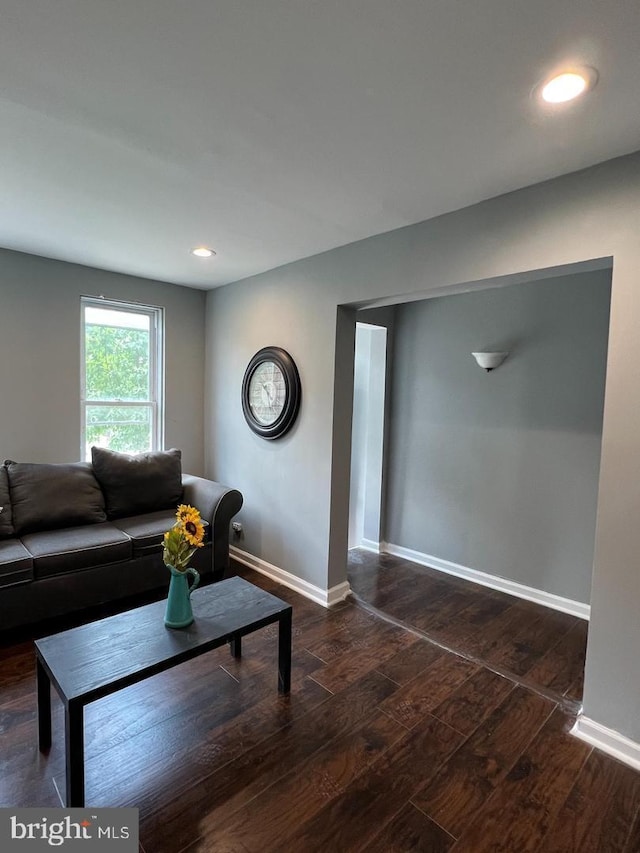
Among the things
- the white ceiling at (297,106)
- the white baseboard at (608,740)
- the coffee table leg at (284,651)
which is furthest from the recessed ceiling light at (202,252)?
the white baseboard at (608,740)

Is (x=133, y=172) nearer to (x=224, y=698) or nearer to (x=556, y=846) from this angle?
(x=224, y=698)

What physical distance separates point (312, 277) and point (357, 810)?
2.89 metres

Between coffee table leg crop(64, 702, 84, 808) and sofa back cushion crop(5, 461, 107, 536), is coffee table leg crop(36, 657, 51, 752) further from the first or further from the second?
sofa back cushion crop(5, 461, 107, 536)

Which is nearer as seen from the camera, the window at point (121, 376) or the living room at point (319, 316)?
the living room at point (319, 316)

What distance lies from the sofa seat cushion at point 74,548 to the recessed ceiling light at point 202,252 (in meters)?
2.01

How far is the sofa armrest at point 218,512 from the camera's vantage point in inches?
130

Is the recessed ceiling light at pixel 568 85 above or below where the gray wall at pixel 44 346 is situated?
above

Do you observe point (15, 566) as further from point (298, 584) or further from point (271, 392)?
point (271, 392)

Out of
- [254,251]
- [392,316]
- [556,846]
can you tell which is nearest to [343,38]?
[254,251]

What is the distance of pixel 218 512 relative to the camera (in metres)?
3.30

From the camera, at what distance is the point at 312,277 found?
10.2ft

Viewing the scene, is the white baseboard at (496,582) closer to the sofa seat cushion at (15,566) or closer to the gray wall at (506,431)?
the gray wall at (506,431)

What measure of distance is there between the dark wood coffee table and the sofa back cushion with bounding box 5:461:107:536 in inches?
52.6

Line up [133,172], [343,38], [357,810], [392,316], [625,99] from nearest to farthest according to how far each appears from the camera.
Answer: [343,38] < [625,99] < [357,810] < [133,172] < [392,316]
